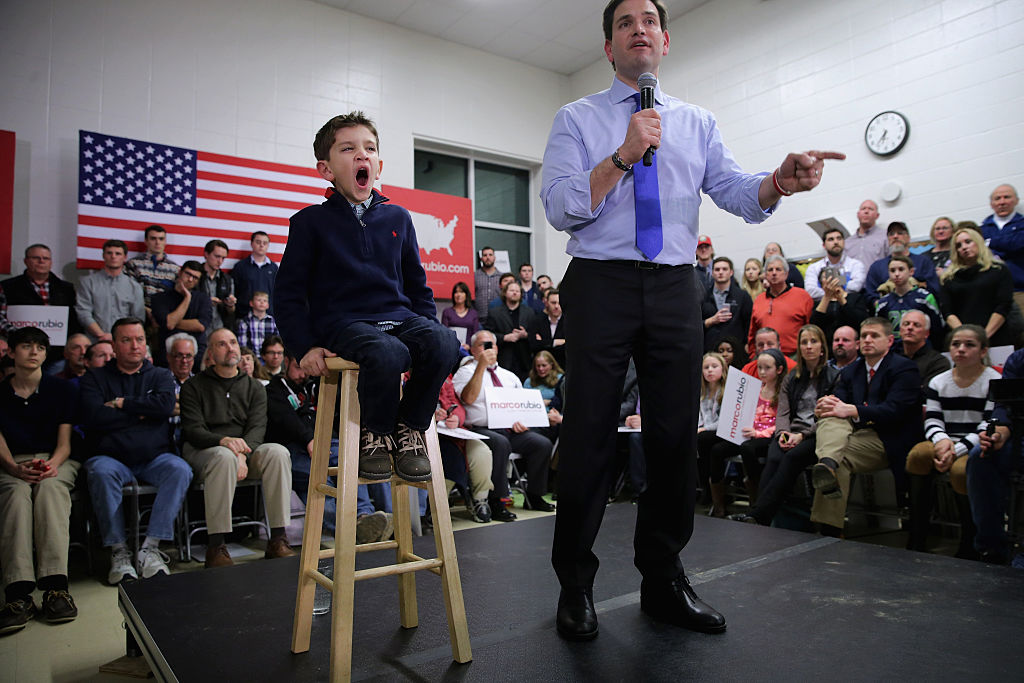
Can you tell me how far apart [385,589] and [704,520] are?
1.62m

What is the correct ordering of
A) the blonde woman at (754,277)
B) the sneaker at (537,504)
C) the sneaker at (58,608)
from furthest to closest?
the blonde woman at (754,277)
the sneaker at (537,504)
the sneaker at (58,608)

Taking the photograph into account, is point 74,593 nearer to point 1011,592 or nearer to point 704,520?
point 704,520

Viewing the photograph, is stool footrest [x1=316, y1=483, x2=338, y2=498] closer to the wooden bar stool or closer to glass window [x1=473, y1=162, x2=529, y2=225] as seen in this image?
the wooden bar stool

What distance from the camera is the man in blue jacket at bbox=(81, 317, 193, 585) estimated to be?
3.26 m

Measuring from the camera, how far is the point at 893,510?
4.29 m

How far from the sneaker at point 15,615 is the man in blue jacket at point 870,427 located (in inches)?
147

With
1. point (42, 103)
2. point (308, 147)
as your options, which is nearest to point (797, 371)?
point (308, 147)

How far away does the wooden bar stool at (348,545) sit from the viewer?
57.6 inches

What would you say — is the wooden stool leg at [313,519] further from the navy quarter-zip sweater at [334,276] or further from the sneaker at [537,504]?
the sneaker at [537,504]

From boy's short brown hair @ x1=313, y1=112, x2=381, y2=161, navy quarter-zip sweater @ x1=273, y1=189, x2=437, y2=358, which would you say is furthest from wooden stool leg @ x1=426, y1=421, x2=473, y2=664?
boy's short brown hair @ x1=313, y1=112, x2=381, y2=161

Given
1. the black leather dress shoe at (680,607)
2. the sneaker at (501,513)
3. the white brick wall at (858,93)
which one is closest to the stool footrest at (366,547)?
the black leather dress shoe at (680,607)

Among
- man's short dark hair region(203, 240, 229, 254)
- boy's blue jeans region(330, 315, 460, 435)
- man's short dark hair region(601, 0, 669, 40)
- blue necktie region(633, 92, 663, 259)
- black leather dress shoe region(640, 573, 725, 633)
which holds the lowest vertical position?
black leather dress shoe region(640, 573, 725, 633)

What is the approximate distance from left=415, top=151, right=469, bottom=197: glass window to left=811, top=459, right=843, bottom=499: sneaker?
20.9 feet

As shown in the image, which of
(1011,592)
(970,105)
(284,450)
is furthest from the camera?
(970,105)
